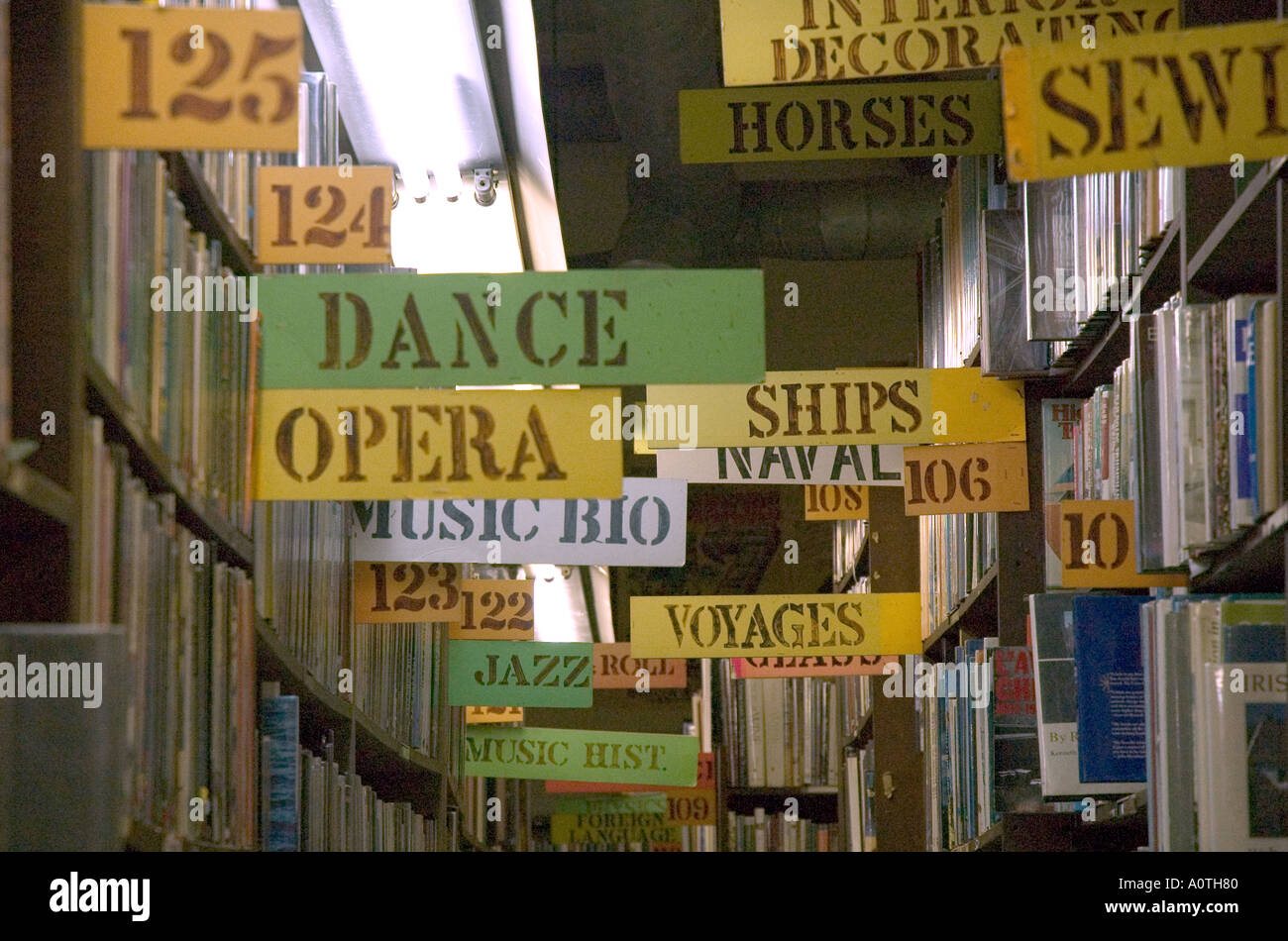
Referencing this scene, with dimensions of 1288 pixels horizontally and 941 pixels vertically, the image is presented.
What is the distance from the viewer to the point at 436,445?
1.94 m

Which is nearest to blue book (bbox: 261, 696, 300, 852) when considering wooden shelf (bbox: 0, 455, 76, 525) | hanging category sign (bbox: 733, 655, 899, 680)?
wooden shelf (bbox: 0, 455, 76, 525)

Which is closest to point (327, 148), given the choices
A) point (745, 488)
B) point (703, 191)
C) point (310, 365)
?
point (310, 365)

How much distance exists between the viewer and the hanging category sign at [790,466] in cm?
350

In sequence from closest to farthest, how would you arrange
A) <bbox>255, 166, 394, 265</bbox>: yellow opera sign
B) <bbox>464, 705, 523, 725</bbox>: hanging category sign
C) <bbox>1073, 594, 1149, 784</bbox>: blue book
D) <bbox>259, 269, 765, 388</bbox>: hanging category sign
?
<bbox>259, 269, 765, 388</bbox>: hanging category sign
<bbox>255, 166, 394, 265</bbox>: yellow opera sign
<bbox>1073, 594, 1149, 784</bbox>: blue book
<bbox>464, 705, 523, 725</bbox>: hanging category sign

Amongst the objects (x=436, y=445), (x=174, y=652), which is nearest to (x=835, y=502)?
(x=436, y=445)

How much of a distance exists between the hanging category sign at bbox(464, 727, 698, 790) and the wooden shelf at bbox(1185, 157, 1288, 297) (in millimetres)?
2795

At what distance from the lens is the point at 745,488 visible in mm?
8227

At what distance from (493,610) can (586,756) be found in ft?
2.27

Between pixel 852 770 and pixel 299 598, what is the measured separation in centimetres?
365

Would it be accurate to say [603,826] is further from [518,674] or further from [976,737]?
[976,737]

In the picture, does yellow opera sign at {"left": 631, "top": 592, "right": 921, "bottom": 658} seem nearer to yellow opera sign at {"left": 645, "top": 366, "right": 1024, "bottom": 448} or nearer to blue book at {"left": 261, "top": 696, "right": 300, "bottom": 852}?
yellow opera sign at {"left": 645, "top": 366, "right": 1024, "bottom": 448}

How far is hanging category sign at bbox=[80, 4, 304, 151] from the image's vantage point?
150cm

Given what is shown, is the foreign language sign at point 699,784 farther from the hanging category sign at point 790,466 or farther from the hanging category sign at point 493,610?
the hanging category sign at point 790,466

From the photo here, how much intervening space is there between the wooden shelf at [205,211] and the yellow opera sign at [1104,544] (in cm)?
129
